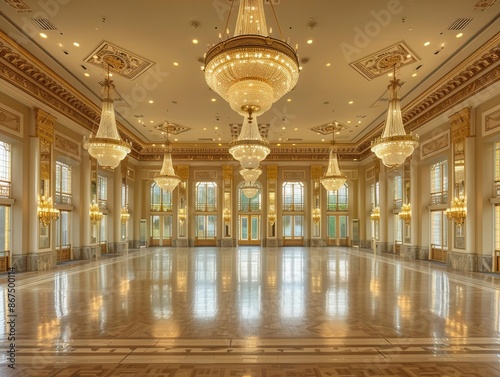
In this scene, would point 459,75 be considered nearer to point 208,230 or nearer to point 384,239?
point 384,239

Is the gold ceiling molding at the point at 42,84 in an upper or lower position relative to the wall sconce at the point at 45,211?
upper

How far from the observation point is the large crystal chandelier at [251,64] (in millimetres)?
4895

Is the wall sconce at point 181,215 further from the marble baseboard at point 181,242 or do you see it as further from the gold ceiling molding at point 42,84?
the gold ceiling molding at point 42,84

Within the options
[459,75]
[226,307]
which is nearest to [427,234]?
[459,75]

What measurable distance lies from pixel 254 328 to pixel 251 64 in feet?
11.6

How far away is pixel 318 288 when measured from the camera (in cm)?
730

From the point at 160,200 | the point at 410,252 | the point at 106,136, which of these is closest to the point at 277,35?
the point at 106,136

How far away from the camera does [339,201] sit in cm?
2180

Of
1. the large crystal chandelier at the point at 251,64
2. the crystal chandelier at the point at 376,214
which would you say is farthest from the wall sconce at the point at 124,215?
the large crystal chandelier at the point at 251,64

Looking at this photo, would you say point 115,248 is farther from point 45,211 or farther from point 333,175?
point 333,175

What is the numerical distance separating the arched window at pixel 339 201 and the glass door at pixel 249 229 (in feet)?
14.9

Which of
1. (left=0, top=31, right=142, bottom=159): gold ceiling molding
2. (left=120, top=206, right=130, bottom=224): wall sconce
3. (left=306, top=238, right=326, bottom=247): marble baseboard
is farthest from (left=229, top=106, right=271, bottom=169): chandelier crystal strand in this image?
(left=306, top=238, right=326, bottom=247): marble baseboard

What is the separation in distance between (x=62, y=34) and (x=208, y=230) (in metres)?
14.8

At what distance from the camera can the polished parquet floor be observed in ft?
11.2
